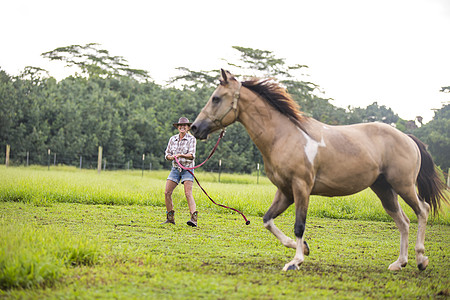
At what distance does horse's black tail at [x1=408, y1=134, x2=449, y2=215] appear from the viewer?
6.39 metres

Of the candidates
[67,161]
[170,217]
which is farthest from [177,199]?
[67,161]

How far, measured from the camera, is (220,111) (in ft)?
18.8

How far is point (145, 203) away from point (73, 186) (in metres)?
2.30

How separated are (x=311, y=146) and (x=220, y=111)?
1.20m

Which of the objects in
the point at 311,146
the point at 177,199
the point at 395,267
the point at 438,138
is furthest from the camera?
the point at 438,138

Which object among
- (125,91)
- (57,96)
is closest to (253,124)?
(57,96)

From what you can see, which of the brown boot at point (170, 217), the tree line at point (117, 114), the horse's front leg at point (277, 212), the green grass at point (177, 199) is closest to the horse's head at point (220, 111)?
the horse's front leg at point (277, 212)

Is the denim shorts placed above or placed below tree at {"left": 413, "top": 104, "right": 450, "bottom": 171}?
below

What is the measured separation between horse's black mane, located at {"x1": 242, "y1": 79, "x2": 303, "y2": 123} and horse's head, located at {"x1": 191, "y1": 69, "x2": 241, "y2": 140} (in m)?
0.29

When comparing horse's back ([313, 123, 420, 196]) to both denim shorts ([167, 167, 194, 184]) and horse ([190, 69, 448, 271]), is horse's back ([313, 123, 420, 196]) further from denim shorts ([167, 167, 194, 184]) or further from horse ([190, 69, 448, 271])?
denim shorts ([167, 167, 194, 184])

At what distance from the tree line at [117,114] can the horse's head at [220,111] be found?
61.0 feet

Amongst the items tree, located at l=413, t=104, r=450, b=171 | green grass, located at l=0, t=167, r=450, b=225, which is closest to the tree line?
tree, located at l=413, t=104, r=450, b=171

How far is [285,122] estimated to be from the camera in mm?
5773

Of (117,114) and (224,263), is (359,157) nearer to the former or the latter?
(224,263)
